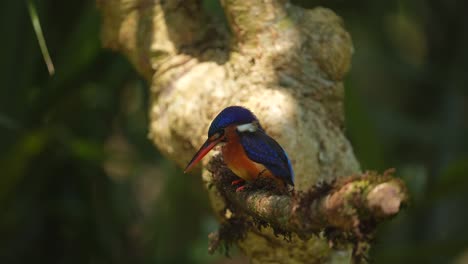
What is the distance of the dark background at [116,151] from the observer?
427cm

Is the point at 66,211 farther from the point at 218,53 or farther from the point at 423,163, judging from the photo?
the point at 423,163

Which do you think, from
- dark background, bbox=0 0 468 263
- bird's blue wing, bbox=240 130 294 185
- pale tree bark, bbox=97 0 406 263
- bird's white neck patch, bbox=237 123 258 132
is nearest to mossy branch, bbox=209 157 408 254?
bird's blue wing, bbox=240 130 294 185

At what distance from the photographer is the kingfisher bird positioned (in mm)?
2346

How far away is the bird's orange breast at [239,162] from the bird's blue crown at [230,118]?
0.08ft

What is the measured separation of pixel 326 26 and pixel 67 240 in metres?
2.53

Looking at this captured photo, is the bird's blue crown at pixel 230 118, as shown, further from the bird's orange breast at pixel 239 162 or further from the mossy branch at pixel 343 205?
the mossy branch at pixel 343 205

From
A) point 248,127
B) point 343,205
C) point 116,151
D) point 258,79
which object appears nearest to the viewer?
point 343,205

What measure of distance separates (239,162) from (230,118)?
0.44 feet

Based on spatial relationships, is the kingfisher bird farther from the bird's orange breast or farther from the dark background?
the dark background

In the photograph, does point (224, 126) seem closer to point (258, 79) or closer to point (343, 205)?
point (258, 79)

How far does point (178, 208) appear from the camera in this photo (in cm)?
572

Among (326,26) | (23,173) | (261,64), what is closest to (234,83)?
(261,64)

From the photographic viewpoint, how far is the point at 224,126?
8.02 feet

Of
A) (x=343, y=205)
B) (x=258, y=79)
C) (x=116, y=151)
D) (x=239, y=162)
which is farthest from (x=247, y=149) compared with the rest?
(x=116, y=151)
